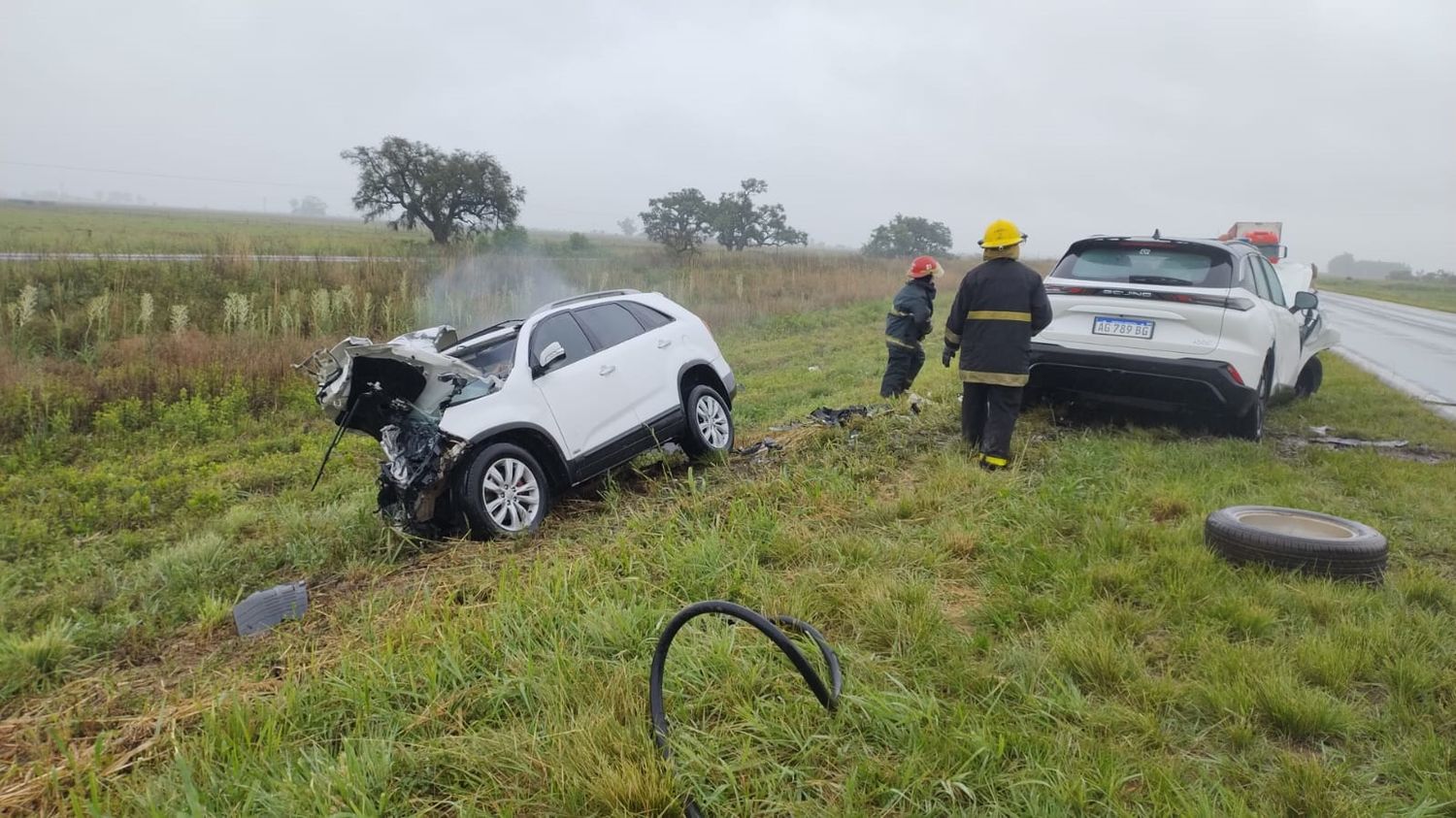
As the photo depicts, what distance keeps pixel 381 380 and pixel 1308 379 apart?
9.75 metres

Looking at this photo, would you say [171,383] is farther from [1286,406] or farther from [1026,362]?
[1286,406]

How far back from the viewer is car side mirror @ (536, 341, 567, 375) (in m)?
5.54

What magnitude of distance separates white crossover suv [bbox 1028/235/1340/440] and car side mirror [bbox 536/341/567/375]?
377cm

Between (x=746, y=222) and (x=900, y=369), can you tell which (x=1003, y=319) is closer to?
(x=900, y=369)

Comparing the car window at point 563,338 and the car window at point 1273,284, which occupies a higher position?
the car window at point 1273,284

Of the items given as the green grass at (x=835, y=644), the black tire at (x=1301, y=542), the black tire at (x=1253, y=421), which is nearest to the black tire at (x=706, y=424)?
the green grass at (x=835, y=644)

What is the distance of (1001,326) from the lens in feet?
18.0

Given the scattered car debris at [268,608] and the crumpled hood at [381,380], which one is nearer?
the scattered car debris at [268,608]

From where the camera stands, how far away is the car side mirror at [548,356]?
5.54 m

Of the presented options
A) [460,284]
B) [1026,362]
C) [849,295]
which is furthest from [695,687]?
[849,295]

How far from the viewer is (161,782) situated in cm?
237

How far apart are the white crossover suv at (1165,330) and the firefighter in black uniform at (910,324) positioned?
4.70 feet

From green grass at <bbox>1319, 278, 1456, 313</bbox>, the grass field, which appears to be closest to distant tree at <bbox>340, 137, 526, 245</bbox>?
the grass field

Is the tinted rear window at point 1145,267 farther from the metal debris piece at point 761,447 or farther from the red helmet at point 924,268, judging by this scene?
the metal debris piece at point 761,447
